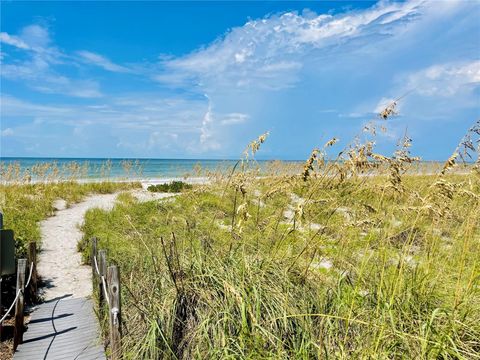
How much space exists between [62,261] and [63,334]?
3556mm

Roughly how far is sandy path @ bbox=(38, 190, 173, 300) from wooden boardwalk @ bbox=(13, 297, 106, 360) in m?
0.60

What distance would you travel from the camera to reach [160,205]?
11.7m

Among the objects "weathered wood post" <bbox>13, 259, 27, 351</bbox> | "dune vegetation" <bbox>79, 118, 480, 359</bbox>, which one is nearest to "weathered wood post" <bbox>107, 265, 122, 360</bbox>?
"dune vegetation" <bbox>79, 118, 480, 359</bbox>

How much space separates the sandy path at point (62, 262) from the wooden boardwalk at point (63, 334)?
61cm

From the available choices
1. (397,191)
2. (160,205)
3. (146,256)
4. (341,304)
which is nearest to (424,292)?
(341,304)

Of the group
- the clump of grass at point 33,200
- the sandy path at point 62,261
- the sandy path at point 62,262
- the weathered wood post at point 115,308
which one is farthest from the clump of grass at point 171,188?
the weathered wood post at point 115,308

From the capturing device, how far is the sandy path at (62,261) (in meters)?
6.25

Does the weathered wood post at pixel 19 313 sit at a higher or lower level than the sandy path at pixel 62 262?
higher

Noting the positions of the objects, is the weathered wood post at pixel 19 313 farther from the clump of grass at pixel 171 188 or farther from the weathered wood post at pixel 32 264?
the clump of grass at pixel 171 188

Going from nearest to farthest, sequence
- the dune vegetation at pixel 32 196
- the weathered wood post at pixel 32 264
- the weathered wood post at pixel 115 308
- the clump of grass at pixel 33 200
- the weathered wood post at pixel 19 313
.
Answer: the weathered wood post at pixel 115 308 → the weathered wood post at pixel 19 313 → the weathered wood post at pixel 32 264 → the clump of grass at pixel 33 200 → the dune vegetation at pixel 32 196

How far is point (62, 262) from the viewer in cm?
766

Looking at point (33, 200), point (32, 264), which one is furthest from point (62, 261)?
point (33, 200)

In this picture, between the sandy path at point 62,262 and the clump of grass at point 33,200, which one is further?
the clump of grass at point 33,200

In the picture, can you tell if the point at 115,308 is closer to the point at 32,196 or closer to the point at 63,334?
the point at 63,334
